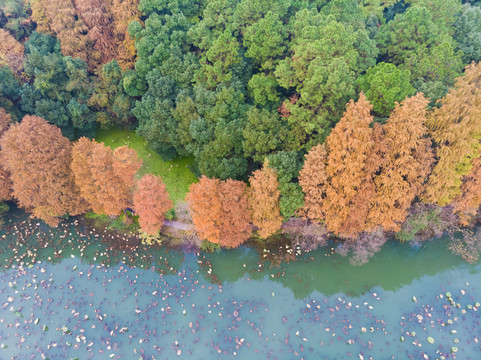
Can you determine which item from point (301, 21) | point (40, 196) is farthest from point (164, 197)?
point (301, 21)

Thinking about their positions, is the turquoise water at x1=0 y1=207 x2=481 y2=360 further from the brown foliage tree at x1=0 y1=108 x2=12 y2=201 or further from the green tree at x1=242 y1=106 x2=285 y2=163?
the green tree at x1=242 y1=106 x2=285 y2=163

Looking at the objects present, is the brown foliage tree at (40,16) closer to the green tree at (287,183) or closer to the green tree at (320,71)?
the green tree at (320,71)

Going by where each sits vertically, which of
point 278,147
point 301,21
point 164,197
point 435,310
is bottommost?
point 435,310

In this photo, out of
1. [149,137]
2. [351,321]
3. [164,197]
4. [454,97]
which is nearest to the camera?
[454,97]

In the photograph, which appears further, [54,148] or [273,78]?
[273,78]

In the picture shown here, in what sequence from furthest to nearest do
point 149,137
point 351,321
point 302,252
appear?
1. point 149,137
2. point 302,252
3. point 351,321

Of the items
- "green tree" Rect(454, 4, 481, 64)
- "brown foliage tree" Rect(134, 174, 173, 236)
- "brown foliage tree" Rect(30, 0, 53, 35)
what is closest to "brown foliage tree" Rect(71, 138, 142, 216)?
"brown foliage tree" Rect(134, 174, 173, 236)

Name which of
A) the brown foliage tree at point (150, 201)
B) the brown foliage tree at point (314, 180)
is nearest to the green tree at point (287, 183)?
the brown foliage tree at point (314, 180)

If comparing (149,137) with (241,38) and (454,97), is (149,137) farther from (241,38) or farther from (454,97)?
(454,97)
